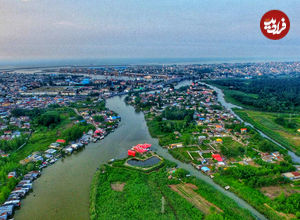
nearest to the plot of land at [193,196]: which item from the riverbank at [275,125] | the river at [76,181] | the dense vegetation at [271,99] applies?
the river at [76,181]

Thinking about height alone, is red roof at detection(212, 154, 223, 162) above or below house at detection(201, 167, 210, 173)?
above

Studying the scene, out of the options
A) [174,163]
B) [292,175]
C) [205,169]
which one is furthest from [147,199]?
[292,175]

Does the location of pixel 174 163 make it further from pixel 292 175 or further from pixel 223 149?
pixel 292 175

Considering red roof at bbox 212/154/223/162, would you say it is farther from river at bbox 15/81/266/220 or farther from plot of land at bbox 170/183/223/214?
plot of land at bbox 170/183/223/214

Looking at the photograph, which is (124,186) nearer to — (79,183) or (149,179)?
(149,179)

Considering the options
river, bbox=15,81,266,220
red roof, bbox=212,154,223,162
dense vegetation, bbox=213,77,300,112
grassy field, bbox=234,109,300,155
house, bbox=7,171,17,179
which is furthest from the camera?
dense vegetation, bbox=213,77,300,112

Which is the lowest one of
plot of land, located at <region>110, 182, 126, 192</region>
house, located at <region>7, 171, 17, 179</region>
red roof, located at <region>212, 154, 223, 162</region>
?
plot of land, located at <region>110, 182, 126, 192</region>

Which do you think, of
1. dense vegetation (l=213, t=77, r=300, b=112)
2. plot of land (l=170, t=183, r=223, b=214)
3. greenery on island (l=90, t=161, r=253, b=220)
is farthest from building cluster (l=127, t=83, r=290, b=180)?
dense vegetation (l=213, t=77, r=300, b=112)

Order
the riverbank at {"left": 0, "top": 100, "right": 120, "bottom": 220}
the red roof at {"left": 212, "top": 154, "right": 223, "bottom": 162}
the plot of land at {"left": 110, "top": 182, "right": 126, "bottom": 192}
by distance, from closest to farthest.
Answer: the riverbank at {"left": 0, "top": 100, "right": 120, "bottom": 220}, the plot of land at {"left": 110, "top": 182, "right": 126, "bottom": 192}, the red roof at {"left": 212, "top": 154, "right": 223, "bottom": 162}
